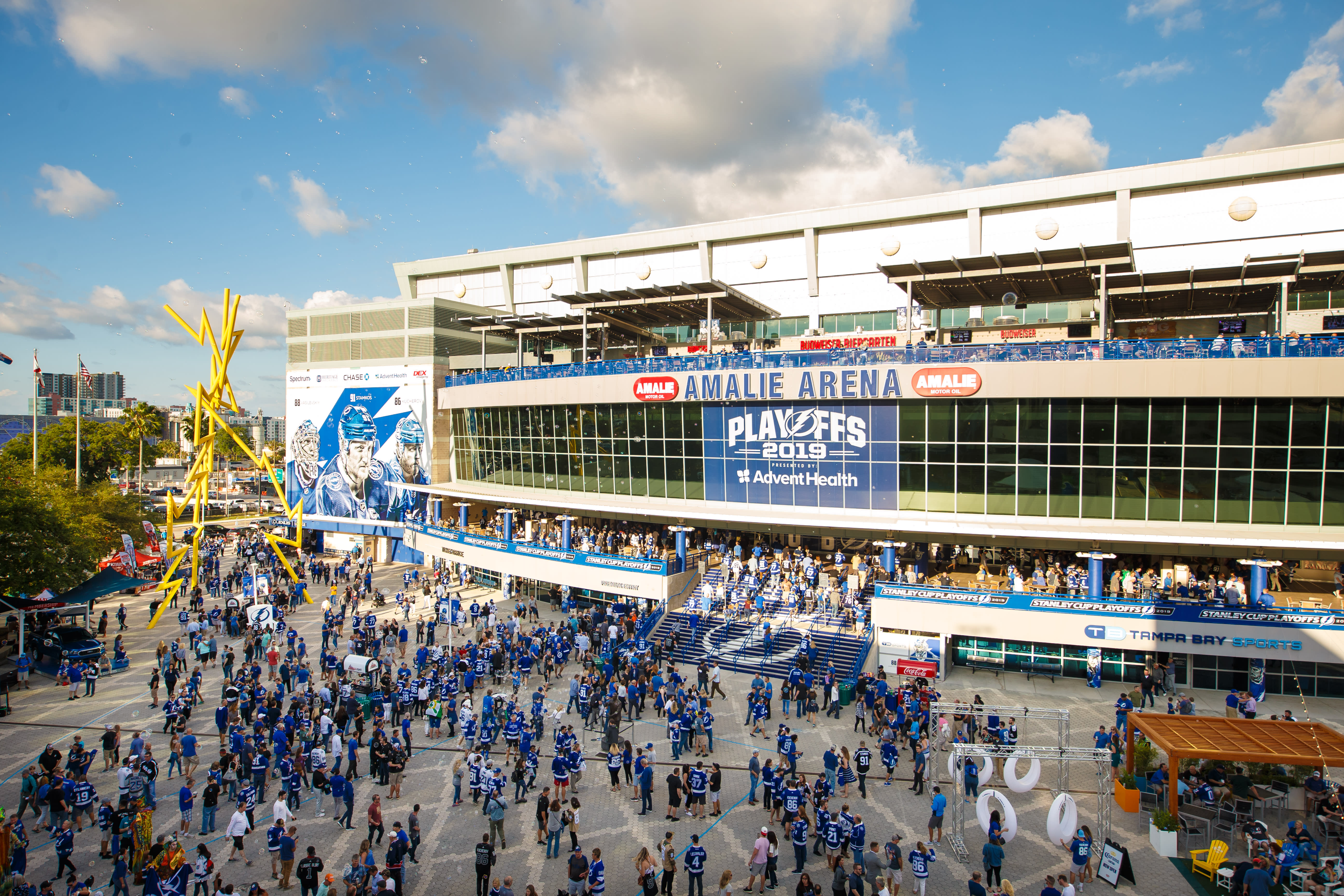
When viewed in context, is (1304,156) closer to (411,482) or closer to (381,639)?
(381,639)

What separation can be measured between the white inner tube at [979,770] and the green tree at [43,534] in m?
33.1

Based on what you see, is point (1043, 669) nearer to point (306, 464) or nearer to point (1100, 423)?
point (1100, 423)

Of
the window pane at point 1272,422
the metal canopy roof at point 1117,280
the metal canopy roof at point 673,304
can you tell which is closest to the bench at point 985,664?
the window pane at point 1272,422

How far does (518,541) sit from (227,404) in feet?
47.7

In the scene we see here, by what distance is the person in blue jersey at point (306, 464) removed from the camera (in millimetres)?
50844

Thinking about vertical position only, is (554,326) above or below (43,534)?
above

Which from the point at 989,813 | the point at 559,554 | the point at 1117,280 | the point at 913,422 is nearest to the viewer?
the point at 989,813

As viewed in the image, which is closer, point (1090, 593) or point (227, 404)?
point (1090, 593)

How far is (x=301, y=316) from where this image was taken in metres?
51.4

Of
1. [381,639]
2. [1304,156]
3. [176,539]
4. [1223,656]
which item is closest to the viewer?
[1223,656]

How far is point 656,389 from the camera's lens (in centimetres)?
3278

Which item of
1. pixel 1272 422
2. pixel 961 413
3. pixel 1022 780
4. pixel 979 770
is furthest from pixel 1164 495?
pixel 1022 780

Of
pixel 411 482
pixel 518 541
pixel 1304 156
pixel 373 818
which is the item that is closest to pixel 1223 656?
pixel 1304 156

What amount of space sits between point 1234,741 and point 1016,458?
44.6ft
